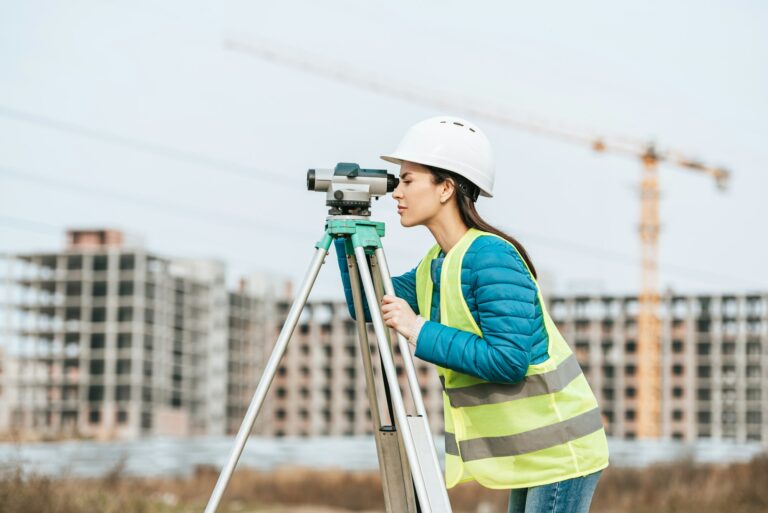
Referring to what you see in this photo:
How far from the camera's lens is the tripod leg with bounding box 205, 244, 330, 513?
8.38 ft

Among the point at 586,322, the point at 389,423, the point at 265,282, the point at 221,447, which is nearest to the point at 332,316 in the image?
the point at 265,282

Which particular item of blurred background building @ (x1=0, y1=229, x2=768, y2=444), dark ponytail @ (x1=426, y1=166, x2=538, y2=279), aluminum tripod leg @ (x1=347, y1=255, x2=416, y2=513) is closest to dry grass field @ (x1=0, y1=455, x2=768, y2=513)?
aluminum tripod leg @ (x1=347, y1=255, x2=416, y2=513)

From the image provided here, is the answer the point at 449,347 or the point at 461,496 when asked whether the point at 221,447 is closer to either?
the point at 461,496

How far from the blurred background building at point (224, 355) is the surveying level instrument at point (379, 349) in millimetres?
104492

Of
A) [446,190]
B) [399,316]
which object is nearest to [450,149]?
[446,190]

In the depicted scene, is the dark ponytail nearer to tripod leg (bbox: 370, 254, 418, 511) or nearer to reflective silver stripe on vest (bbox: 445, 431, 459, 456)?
tripod leg (bbox: 370, 254, 418, 511)

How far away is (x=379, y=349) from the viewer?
2.62 metres

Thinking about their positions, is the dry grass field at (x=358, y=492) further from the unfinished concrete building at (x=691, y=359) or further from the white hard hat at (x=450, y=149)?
the unfinished concrete building at (x=691, y=359)

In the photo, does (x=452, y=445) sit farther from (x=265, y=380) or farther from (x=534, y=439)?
(x=265, y=380)

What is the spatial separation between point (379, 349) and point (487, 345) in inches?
10.5

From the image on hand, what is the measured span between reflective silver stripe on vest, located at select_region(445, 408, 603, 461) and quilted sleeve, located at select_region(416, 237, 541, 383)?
14 centimetres

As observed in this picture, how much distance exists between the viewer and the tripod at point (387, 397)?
8.29ft

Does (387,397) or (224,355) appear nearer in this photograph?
(387,397)

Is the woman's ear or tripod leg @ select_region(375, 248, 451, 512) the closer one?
tripod leg @ select_region(375, 248, 451, 512)
